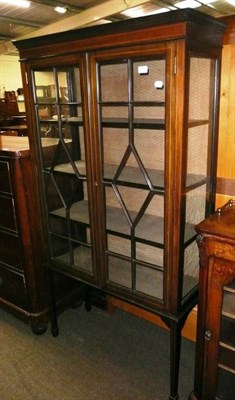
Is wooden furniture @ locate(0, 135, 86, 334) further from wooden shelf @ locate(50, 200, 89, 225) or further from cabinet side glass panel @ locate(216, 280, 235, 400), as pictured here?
cabinet side glass panel @ locate(216, 280, 235, 400)

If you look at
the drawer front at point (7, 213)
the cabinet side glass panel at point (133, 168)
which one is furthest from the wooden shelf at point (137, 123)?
the drawer front at point (7, 213)

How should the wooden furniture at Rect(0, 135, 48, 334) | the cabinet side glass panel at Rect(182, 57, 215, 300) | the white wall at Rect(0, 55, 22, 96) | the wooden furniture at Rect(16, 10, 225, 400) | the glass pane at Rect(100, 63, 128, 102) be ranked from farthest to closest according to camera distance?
the white wall at Rect(0, 55, 22, 96), the wooden furniture at Rect(0, 135, 48, 334), the glass pane at Rect(100, 63, 128, 102), the cabinet side glass panel at Rect(182, 57, 215, 300), the wooden furniture at Rect(16, 10, 225, 400)

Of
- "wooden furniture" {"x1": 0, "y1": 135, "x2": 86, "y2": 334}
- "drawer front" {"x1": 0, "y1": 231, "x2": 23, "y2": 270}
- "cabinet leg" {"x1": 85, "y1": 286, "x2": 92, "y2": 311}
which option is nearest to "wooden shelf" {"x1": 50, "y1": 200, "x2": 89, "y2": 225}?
"wooden furniture" {"x1": 0, "y1": 135, "x2": 86, "y2": 334}

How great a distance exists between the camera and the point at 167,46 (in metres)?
1.16

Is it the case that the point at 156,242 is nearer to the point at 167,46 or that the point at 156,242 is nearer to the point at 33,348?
the point at 167,46

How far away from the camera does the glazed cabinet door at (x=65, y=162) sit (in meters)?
1.62

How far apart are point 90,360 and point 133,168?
123 centimetres

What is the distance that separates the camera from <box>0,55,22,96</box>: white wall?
8422 millimetres

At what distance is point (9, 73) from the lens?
8.62 metres

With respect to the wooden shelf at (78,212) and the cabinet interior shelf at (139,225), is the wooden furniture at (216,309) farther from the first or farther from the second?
the wooden shelf at (78,212)

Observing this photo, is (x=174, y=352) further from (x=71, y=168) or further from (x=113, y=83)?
(x=113, y=83)

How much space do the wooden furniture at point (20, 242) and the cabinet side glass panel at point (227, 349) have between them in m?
1.20

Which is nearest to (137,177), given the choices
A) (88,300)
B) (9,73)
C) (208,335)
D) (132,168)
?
(132,168)

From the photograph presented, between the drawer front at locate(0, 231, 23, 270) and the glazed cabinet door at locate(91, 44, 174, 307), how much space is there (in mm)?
721
